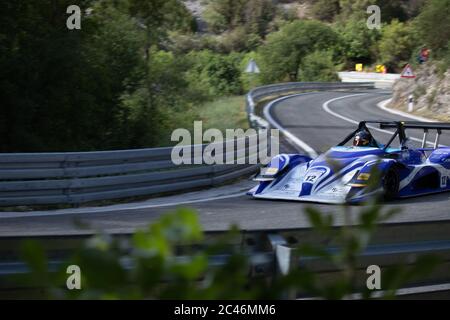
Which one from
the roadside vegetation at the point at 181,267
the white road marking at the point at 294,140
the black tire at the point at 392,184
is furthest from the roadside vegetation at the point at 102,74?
the roadside vegetation at the point at 181,267

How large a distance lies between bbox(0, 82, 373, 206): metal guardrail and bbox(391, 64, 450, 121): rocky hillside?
1728 centimetres

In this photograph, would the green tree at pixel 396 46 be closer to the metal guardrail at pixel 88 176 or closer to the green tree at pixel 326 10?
the green tree at pixel 326 10

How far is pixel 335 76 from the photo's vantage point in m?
57.3

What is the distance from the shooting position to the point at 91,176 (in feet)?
30.8

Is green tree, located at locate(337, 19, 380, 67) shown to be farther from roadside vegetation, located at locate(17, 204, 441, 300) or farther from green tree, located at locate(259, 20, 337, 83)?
roadside vegetation, located at locate(17, 204, 441, 300)

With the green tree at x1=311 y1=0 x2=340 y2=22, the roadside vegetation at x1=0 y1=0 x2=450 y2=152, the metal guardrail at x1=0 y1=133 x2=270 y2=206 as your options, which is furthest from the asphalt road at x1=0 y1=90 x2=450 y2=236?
the green tree at x1=311 y1=0 x2=340 y2=22

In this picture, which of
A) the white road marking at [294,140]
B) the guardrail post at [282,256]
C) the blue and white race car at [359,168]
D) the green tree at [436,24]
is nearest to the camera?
the guardrail post at [282,256]

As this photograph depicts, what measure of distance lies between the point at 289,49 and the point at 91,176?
50.5m

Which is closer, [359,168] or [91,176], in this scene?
[359,168]

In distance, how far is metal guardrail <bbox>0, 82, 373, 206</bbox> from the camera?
8766 mm

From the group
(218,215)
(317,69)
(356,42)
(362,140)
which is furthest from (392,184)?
(356,42)

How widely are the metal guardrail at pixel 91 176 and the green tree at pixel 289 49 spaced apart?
149 ft

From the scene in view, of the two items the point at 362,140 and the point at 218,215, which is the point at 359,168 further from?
the point at 218,215

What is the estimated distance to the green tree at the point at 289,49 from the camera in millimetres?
56250
